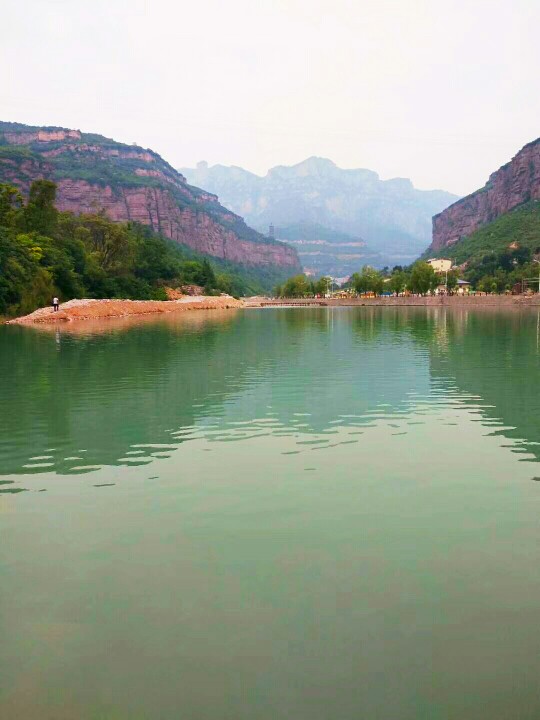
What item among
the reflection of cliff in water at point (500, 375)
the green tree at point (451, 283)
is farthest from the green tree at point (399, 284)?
the reflection of cliff in water at point (500, 375)

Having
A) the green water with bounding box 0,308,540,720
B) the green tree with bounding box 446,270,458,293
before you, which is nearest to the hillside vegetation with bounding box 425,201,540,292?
the green tree with bounding box 446,270,458,293

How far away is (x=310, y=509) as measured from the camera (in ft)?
32.2

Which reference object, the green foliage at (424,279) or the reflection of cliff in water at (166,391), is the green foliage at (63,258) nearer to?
the reflection of cliff in water at (166,391)

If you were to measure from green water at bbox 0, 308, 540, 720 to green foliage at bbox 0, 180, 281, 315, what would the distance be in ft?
170

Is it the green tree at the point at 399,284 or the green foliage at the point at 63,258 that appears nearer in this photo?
the green foliage at the point at 63,258

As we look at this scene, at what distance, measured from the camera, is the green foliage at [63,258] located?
6619 cm

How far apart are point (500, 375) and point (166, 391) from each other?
1285 centimetres

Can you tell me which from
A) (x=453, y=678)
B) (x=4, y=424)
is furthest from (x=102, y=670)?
(x=4, y=424)

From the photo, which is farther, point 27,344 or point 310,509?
point 27,344

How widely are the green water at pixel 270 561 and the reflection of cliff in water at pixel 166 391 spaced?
15 cm

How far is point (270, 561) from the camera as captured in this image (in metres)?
7.90

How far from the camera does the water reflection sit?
14.5 m

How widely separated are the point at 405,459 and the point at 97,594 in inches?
287

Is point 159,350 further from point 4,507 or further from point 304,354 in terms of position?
point 4,507
